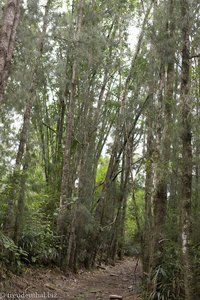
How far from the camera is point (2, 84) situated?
4.75 meters

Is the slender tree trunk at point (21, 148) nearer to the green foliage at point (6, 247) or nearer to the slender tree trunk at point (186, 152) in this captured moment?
the green foliage at point (6, 247)

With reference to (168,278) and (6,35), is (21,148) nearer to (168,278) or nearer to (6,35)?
(6,35)

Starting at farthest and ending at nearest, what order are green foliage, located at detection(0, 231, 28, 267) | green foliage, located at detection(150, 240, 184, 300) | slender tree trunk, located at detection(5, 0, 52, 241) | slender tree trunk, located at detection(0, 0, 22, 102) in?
slender tree trunk, located at detection(5, 0, 52, 241)
green foliage, located at detection(150, 240, 184, 300)
green foliage, located at detection(0, 231, 28, 267)
slender tree trunk, located at detection(0, 0, 22, 102)

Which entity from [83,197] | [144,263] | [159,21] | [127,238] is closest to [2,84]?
[159,21]

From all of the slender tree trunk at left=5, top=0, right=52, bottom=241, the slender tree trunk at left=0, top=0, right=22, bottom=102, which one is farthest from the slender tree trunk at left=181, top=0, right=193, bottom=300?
the slender tree trunk at left=5, top=0, right=52, bottom=241

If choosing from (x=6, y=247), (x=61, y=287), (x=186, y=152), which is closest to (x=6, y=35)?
(x=186, y=152)

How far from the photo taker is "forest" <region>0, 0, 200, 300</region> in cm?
586

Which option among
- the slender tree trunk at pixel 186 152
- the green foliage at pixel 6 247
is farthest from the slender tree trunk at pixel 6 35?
the slender tree trunk at pixel 186 152

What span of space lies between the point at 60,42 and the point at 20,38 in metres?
2.47

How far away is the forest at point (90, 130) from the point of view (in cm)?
586

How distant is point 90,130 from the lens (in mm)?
10750

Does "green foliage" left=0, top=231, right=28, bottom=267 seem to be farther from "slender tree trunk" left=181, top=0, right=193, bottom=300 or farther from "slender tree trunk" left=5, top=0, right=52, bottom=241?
"slender tree trunk" left=181, top=0, right=193, bottom=300

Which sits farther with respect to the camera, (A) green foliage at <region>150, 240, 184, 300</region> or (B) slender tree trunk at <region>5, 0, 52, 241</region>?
(B) slender tree trunk at <region>5, 0, 52, 241</region>

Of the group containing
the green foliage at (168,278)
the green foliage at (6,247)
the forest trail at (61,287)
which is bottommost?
the forest trail at (61,287)
